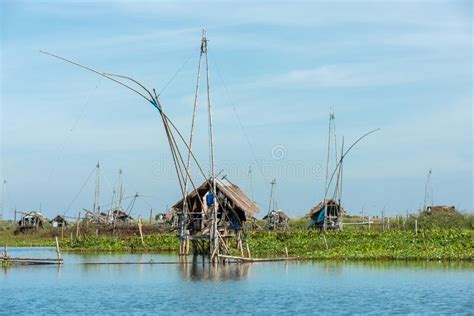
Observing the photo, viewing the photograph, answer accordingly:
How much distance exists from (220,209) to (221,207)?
0.76m

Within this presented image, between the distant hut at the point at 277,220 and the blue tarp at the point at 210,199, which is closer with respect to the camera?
the blue tarp at the point at 210,199

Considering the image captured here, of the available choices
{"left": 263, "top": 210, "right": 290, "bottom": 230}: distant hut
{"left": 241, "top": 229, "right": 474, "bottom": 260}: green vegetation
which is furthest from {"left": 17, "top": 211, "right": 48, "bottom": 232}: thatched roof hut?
{"left": 241, "top": 229, "right": 474, "bottom": 260}: green vegetation

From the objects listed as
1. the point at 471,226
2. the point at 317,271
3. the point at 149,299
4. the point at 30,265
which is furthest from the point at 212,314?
the point at 471,226

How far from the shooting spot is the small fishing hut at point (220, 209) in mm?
32094

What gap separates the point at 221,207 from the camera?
1278 inches

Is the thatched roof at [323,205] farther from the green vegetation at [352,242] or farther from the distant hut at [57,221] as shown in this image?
the distant hut at [57,221]

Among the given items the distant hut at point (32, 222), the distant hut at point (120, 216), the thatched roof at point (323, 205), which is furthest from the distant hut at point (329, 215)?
the distant hut at point (32, 222)

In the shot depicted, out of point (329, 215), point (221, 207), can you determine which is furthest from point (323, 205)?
point (221, 207)

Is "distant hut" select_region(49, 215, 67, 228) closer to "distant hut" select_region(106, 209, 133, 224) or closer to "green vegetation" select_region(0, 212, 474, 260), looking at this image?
"distant hut" select_region(106, 209, 133, 224)

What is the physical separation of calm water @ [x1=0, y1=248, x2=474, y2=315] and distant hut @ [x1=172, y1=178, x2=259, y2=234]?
73.9 inches

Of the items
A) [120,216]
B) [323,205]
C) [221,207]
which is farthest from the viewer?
[120,216]

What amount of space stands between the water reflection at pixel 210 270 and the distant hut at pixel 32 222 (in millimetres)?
25797

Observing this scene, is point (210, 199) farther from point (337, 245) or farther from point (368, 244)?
point (368, 244)

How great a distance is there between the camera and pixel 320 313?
A: 1953cm
